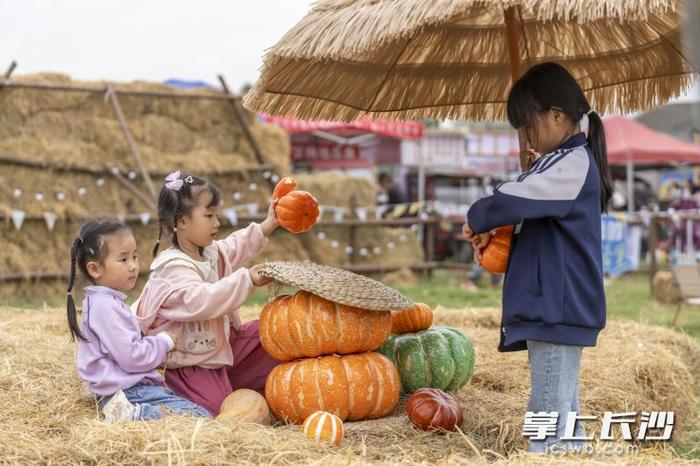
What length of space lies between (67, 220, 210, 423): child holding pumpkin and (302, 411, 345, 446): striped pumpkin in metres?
0.53

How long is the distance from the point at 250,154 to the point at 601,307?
10474 millimetres

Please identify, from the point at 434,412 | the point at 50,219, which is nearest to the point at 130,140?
the point at 50,219

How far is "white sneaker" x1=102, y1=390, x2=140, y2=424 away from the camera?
12.8ft

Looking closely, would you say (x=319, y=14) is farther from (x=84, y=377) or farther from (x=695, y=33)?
(x=695, y=33)

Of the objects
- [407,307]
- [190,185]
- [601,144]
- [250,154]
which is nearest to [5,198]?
[250,154]

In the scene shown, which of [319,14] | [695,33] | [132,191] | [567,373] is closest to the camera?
[695,33]

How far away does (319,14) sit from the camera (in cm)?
423

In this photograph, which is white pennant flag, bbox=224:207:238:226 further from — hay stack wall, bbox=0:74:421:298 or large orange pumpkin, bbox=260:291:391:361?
large orange pumpkin, bbox=260:291:391:361

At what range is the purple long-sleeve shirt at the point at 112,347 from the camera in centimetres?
398

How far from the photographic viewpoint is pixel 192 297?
418cm

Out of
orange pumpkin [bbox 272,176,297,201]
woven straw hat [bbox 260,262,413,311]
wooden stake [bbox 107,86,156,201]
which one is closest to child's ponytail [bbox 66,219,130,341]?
woven straw hat [bbox 260,262,413,311]

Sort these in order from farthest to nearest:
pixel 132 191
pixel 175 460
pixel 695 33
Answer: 1. pixel 132 191
2. pixel 175 460
3. pixel 695 33

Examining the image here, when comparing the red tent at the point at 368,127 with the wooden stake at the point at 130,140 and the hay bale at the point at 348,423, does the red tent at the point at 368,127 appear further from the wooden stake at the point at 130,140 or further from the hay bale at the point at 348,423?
the hay bale at the point at 348,423

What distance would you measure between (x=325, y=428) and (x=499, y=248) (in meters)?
1.09
